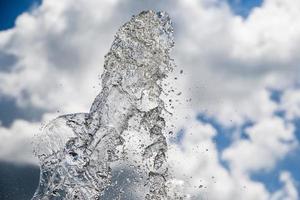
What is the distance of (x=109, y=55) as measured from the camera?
30500 mm

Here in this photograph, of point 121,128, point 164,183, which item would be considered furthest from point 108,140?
point 164,183

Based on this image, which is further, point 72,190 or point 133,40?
point 133,40

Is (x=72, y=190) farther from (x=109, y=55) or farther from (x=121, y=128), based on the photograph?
(x=109, y=55)

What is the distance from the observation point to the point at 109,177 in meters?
29.0

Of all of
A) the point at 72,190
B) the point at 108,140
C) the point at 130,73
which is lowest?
the point at 72,190

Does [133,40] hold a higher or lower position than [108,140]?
higher

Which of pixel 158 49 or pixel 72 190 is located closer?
pixel 72 190

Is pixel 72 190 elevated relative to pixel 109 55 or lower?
lower

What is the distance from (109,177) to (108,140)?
1.50 metres

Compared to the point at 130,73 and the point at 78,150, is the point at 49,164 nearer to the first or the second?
the point at 78,150

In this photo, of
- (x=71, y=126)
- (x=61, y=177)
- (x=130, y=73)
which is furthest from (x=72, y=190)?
(x=130, y=73)

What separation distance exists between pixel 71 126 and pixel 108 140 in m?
1.54

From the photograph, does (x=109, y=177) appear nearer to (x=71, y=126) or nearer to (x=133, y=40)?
(x=71, y=126)

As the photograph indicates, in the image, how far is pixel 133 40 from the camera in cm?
3097
